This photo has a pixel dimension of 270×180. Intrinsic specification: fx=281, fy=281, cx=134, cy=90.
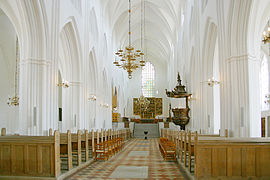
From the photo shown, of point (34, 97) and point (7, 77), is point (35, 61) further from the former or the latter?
point (7, 77)

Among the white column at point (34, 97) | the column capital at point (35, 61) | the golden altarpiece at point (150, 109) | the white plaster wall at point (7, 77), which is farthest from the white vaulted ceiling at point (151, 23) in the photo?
the white column at point (34, 97)

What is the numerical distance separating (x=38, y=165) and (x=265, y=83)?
65.6 feet

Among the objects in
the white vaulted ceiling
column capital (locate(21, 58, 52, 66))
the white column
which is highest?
the white vaulted ceiling

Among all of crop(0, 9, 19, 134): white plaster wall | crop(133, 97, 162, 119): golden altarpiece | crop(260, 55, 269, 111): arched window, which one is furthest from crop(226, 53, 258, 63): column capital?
crop(133, 97, 162, 119): golden altarpiece

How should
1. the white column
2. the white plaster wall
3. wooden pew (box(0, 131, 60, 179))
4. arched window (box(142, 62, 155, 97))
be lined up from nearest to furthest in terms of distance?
wooden pew (box(0, 131, 60, 179)), the white column, the white plaster wall, arched window (box(142, 62, 155, 97))

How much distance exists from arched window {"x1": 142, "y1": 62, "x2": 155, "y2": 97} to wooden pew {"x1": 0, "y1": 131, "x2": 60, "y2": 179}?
39.8 metres

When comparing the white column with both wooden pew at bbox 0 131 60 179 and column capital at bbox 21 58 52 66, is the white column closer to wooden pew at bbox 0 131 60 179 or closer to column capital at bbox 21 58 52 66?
column capital at bbox 21 58 52 66

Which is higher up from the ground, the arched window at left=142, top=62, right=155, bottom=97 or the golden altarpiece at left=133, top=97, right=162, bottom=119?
the arched window at left=142, top=62, right=155, bottom=97

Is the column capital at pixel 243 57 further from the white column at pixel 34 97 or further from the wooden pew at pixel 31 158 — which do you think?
the white column at pixel 34 97

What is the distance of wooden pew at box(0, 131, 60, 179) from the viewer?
7.05 meters

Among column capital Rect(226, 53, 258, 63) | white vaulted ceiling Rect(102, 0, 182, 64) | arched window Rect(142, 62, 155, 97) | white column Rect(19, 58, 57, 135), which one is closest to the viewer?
column capital Rect(226, 53, 258, 63)

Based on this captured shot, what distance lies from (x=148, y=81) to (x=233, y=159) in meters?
40.7

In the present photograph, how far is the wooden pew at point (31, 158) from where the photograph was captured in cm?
705

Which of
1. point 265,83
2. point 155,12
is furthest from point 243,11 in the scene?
point 155,12
